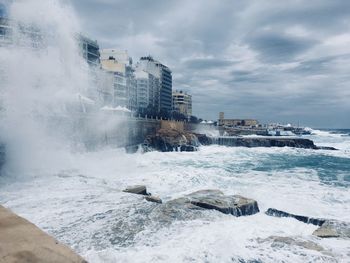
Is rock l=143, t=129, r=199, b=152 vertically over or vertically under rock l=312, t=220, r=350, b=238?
over

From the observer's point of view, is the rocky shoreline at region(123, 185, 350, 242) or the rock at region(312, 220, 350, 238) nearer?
the rock at region(312, 220, 350, 238)

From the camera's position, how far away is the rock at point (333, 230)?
7.87 m

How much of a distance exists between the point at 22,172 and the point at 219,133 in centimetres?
5846

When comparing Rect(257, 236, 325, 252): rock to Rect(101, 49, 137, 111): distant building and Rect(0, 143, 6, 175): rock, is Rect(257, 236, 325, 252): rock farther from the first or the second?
Rect(101, 49, 137, 111): distant building

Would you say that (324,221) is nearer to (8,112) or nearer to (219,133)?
(8,112)

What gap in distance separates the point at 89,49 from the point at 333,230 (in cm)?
4889

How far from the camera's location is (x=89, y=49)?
51250 mm

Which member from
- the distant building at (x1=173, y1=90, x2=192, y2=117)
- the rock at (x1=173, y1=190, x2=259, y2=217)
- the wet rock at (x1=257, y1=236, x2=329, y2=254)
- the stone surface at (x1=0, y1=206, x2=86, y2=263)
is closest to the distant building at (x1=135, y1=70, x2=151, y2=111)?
the distant building at (x1=173, y1=90, x2=192, y2=117)

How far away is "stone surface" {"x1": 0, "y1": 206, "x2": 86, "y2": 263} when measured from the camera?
328cm

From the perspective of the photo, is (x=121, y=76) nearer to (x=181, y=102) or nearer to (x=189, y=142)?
(x=189, y=142)

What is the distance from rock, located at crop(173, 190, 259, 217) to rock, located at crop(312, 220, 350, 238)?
2.15 m

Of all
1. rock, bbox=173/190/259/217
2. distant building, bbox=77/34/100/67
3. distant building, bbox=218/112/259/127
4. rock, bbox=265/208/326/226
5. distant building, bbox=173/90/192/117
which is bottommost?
rock, bbox=265/208/326/226

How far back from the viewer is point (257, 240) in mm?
7332

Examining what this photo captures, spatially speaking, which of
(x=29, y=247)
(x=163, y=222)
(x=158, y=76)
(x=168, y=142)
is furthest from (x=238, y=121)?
(x=29, y=247)
